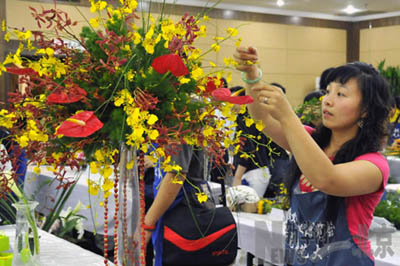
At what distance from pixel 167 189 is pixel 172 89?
2.62 feet

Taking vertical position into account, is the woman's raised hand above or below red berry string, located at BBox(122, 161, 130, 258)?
above

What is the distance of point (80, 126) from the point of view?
2.51 ft

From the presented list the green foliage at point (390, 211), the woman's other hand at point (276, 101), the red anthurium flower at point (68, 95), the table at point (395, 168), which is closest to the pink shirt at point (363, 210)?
the woman's other hand at point (276, 101)

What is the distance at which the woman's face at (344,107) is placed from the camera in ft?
4.34

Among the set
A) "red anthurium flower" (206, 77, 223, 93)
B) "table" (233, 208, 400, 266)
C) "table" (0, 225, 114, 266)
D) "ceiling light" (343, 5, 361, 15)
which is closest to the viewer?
"red anthurium flower" (206, 77, 223, 93)

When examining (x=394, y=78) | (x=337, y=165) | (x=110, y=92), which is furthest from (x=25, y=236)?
(x=394, y=78)

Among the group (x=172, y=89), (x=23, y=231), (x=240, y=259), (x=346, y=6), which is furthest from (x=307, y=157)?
(x=346, y=6)

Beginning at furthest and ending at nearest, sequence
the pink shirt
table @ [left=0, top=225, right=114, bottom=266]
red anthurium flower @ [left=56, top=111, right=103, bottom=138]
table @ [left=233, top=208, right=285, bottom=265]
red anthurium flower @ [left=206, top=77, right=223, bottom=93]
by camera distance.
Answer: table @ [left=233, top=208, right=285, bottom=265]
table @ [left=0, top=225, right=114, bottom=266]
the pink shirt
red anthurium flower @ [left=206, top=77, right=223, bottom=93]
red anthurium flower @ [left=56, top=111, right=103, bottom=138]

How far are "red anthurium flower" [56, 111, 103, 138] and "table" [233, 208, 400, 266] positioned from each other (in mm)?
1257

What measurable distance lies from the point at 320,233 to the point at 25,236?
71 cm

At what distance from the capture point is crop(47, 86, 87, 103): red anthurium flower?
0.82 metres

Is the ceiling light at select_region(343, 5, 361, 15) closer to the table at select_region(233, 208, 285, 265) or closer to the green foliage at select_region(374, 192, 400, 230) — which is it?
the green foliage at select_region(374, 192, 400, 230)

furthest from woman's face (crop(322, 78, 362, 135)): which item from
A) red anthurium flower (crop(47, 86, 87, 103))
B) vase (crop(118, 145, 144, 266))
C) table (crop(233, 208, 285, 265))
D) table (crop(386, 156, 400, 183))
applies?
table (crop(386, 156, 400, 183))

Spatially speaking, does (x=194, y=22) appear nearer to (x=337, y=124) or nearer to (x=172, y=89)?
(x=172, y=89)
